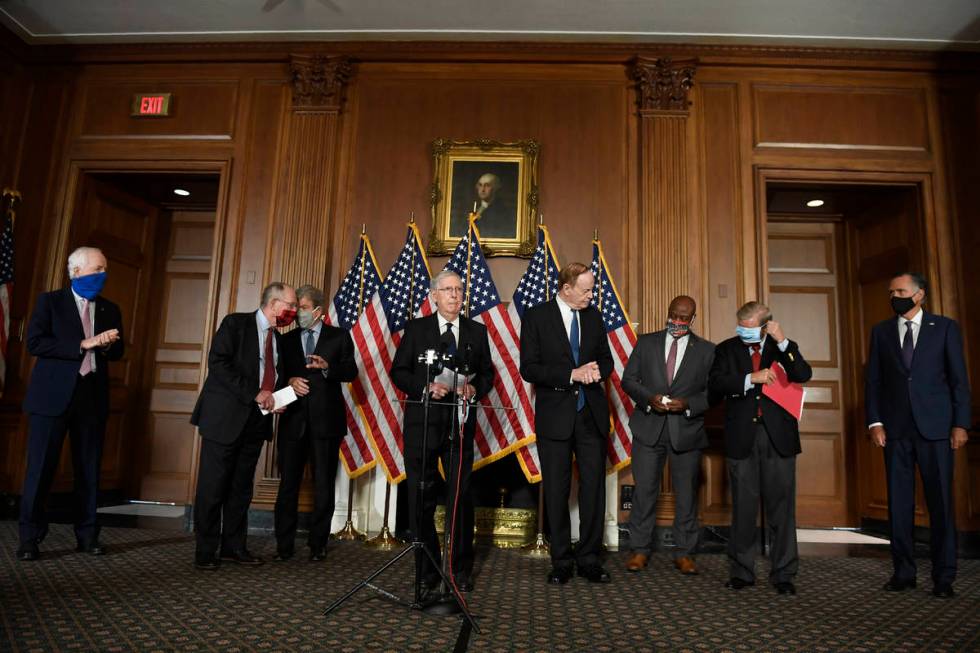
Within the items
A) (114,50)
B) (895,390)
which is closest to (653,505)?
(895,390)

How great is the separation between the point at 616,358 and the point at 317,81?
3654 mm

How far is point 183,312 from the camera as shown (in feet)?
22.5

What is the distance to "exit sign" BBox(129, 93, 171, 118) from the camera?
5.96 metres

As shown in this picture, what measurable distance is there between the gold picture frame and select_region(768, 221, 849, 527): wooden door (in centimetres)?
280

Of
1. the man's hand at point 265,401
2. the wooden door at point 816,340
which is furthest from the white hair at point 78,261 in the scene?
the wooden door at point 816,340

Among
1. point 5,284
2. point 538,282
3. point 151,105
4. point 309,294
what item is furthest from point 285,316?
point 151,105

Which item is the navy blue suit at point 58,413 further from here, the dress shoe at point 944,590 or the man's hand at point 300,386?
the dress shoe at point 944,590

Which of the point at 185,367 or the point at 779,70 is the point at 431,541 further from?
the point at 779,70

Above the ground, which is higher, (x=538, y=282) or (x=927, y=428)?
(x=538, y=282)

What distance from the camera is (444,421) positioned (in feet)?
10.5

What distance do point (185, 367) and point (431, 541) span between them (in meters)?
4.59

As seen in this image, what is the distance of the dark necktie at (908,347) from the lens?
12.3 ft

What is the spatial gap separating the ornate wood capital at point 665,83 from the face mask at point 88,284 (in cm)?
443

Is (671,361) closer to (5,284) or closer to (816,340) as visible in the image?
(816,340)
